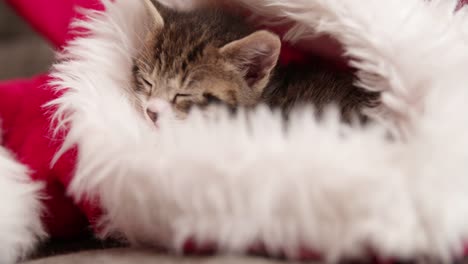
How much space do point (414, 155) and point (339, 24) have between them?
238 millimetres

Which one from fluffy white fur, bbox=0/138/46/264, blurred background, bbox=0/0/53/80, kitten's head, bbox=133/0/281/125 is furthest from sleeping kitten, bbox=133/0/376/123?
blurred background, bbox=0/0/53/80

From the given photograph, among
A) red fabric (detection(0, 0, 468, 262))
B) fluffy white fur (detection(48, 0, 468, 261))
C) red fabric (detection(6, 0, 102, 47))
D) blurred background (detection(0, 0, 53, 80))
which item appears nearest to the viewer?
fluffy white fur (detection(48, 0, 468, 261))

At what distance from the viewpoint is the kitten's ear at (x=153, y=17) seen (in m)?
0.86

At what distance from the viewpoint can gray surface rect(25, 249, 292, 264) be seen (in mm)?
587

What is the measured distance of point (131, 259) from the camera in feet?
2.07

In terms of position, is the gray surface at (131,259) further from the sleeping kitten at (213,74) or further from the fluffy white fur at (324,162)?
the sleeping kitten at (213,74)

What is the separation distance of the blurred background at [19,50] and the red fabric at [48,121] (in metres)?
0.67

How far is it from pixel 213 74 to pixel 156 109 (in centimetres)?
11

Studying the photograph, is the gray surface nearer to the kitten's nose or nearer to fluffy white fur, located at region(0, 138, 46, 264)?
fluffy white fur, located at region(0, 138, 46, 264)

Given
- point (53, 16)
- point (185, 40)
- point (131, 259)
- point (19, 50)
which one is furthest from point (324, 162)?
point (19, 50)

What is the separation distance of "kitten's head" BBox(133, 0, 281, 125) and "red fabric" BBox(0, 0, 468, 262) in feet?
0.39

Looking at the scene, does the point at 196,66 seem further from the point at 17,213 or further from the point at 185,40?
the point at 17,213

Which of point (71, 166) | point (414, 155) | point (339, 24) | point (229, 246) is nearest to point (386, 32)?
point (339, 24)

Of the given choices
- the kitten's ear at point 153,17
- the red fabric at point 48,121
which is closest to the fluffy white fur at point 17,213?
the red fabric at point 48,121
